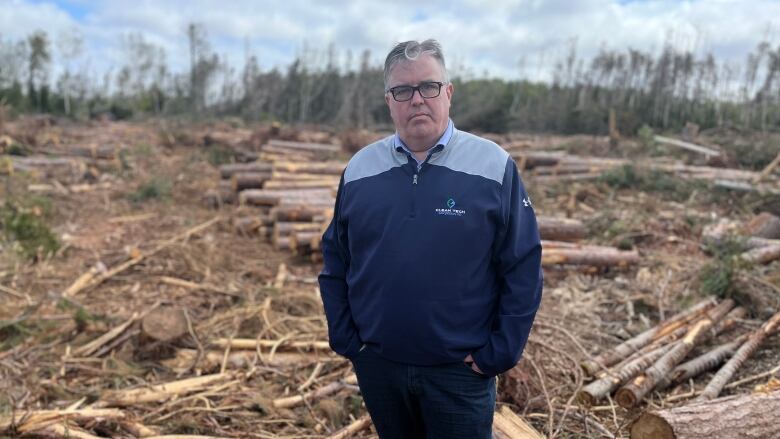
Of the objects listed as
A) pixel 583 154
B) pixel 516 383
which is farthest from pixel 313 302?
pixel 583 154

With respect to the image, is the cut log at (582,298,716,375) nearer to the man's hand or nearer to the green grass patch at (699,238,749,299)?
the green grass patch at (699,238,749,299)

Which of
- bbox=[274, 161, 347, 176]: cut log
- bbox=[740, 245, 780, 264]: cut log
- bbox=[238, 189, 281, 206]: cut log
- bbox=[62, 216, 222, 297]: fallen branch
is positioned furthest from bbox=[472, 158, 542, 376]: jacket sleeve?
bbox=[274, 161, 347, 176]: cut log

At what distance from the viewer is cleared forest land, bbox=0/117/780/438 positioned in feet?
12.9

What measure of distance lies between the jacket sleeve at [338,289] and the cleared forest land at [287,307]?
4.24 ft

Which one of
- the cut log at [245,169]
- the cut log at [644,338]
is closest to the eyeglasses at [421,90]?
the cut log at [644,338]

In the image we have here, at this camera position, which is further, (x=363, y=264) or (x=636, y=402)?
(x=636, y=402)

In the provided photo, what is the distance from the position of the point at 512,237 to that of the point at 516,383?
1903 mm

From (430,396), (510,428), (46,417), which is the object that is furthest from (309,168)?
(430,396)

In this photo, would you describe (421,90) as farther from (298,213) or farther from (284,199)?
(284,199)

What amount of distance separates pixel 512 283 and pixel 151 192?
11099mm

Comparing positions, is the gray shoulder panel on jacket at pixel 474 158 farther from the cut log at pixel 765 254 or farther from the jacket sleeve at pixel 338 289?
the cut log at pixel 765 254

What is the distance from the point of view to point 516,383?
3.73 m

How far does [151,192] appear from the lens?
11.9m

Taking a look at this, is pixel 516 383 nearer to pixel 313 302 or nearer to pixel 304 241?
pixel 313 302
